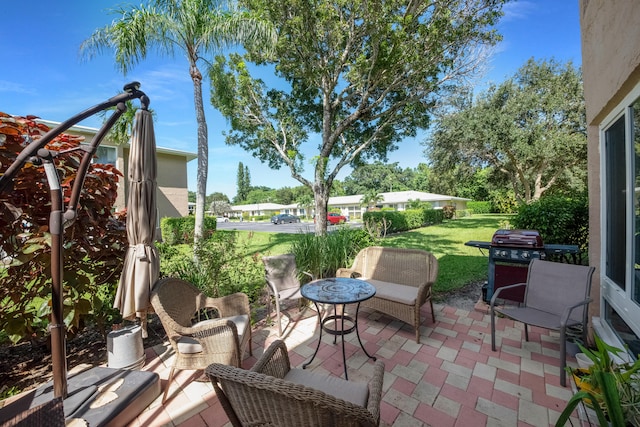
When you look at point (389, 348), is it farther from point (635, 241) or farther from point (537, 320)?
point (635, 241)

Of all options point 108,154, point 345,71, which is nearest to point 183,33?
point 345,71

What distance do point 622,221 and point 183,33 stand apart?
9.68 m

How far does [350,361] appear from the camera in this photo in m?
2.82

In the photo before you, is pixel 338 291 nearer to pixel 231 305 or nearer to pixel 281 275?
pixel 231 305

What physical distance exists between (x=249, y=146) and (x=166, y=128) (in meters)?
3.16

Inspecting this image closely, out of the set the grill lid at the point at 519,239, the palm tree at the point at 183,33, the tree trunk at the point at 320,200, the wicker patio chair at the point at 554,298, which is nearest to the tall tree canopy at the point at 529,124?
the tree trunk at the point at 320,200

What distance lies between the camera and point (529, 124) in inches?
540

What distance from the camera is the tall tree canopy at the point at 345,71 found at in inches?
275

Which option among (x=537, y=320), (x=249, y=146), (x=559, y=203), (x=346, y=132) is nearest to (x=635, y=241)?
(x=537, y=320)

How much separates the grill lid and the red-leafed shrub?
532cm

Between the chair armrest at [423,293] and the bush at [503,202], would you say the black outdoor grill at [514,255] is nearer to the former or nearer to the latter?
the chair armrest at [423,293]

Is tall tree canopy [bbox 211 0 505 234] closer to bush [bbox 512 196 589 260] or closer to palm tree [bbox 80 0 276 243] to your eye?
palm tree [bbox 80 0 276 243]

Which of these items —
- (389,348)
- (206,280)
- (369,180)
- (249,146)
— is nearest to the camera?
(389,348)

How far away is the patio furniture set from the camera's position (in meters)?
1.12
